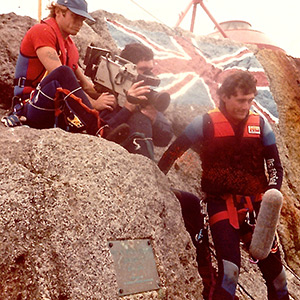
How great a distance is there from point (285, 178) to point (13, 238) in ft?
17.5

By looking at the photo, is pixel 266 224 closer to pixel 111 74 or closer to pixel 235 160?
pixel 235 160

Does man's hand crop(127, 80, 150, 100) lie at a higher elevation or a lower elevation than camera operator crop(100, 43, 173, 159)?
higher

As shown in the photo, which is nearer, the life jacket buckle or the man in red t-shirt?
the man in red t-shirt

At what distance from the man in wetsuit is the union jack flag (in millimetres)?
2963

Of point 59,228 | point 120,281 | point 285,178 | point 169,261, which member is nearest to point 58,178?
point 59,228

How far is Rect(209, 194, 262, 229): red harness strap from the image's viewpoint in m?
3.08

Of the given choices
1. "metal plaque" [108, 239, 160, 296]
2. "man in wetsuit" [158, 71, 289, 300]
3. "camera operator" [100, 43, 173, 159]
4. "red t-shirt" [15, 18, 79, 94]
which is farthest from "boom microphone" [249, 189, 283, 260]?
"red t-shirt" [15, 18, 79, 94]

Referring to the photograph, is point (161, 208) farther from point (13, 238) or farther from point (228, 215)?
point (13, 238)

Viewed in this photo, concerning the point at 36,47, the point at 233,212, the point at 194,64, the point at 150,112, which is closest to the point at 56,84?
the point at 36,47

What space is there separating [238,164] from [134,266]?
142cm

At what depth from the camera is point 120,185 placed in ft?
8.49

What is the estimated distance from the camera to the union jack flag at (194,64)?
6.58m

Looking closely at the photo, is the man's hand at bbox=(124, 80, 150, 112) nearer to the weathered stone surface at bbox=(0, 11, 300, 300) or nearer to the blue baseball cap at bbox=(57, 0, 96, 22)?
the weathered stone surface at bbox=(0, 11, 300, 300)

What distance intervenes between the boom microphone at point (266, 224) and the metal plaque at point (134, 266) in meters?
0.92
